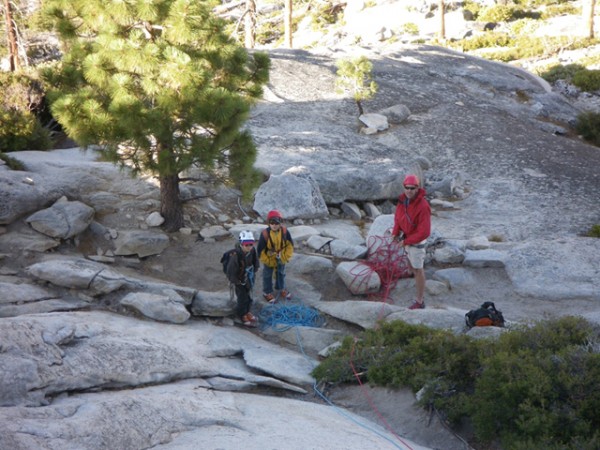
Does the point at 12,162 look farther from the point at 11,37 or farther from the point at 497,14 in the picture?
the point at 497,14

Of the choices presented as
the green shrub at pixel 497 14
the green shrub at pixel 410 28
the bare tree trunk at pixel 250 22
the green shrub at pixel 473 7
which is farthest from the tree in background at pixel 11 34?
the green shrub at pixel 473 7

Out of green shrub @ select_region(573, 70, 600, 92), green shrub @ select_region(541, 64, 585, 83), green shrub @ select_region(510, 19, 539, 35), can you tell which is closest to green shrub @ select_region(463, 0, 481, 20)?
green shrub @ select_region(510, 19, 539, 35)

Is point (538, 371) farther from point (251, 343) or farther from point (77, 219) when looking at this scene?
point (77, 219)

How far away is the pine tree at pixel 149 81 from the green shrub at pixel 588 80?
2037 centimetres

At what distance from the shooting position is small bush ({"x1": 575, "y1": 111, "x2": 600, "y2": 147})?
19781mm

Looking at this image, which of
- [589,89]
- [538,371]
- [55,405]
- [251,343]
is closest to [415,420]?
[538,371]

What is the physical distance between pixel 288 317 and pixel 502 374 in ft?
12.6

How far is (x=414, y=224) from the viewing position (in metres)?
8.91

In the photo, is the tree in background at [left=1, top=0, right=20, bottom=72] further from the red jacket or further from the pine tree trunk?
the red jacket

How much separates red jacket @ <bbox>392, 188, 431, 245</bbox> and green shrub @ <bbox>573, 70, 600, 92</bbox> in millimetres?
20533

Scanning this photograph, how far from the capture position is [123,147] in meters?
10.2

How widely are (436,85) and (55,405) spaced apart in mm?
19577

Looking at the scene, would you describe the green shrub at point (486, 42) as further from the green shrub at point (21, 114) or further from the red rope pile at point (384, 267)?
the red rope pile at point (384, 267)

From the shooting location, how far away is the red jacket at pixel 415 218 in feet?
28.8
